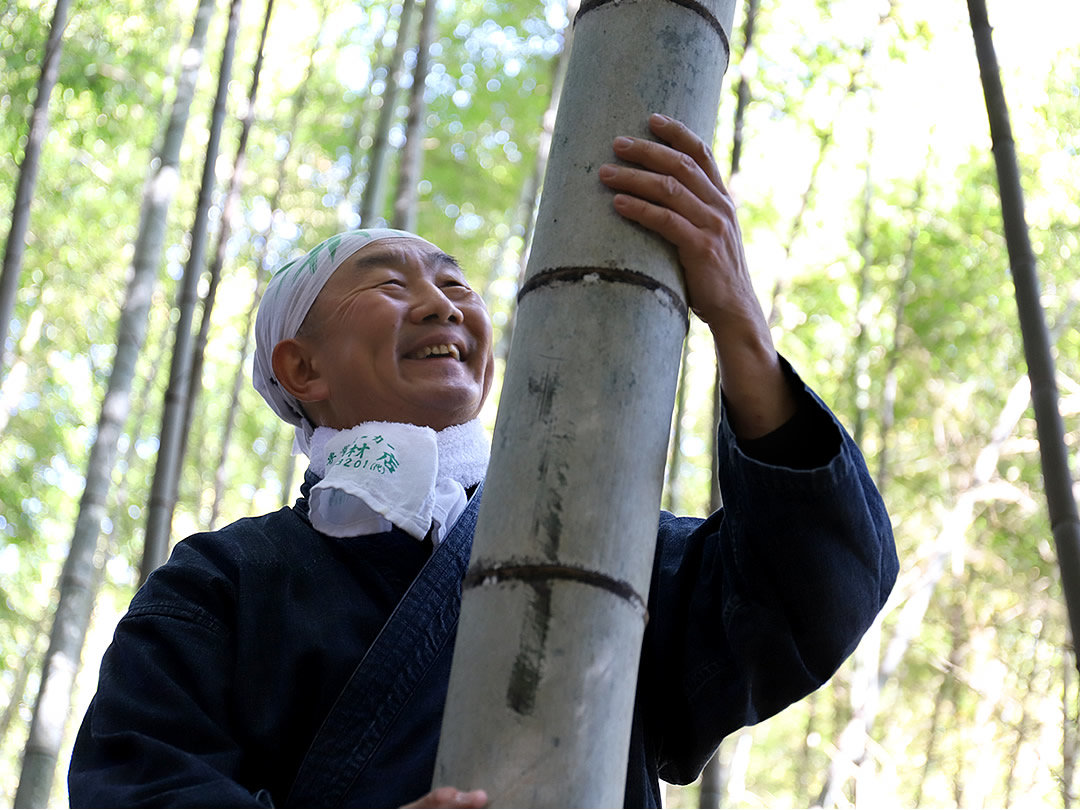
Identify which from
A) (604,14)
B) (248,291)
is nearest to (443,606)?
(604,14)

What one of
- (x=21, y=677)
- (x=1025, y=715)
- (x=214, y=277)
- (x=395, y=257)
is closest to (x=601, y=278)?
(x=395, y=257)

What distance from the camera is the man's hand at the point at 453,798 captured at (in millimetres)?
881

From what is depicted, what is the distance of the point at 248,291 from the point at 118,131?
10.0 ft

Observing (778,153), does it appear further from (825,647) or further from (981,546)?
(825,647)

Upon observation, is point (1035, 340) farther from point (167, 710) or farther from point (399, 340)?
point (167, 710)

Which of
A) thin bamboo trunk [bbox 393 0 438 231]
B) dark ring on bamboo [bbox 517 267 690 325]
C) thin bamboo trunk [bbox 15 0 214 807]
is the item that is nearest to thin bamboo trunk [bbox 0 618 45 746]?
thin bamboo trunk [bbox 15 0 214 807]

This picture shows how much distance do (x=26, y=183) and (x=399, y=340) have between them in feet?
9.97

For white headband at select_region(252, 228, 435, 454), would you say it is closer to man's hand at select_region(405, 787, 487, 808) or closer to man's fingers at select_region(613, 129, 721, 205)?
man's fingers at select_region(613, 129, 721, 205)

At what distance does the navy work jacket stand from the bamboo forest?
2512 mm

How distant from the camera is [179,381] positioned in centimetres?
406

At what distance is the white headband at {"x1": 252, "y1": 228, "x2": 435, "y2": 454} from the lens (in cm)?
172

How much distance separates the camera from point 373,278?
1.68 metres

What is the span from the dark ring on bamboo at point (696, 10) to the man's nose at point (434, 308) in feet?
1.67

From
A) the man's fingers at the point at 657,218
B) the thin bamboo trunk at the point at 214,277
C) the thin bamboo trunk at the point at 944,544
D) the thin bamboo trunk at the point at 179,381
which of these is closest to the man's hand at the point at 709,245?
the man's fingers at the point at 657,218
